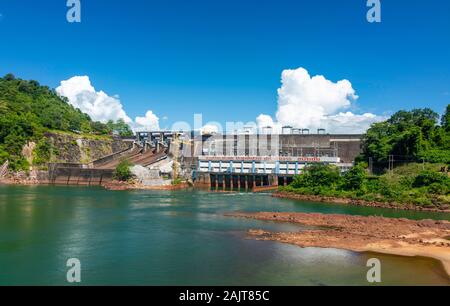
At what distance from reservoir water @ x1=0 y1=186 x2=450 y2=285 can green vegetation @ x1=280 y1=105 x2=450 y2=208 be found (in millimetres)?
5507

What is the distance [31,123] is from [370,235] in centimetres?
6943

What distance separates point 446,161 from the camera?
4944 cm

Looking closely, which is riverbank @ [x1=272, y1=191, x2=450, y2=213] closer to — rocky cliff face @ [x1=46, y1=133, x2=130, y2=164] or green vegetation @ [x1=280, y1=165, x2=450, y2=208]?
green vegetation @ [x1=280, y1=165, x2=450, y2=208]

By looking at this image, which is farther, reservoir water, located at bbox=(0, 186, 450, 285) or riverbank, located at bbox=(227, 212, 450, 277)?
riverbank, located at bbox=(227, 212, 450, 277)

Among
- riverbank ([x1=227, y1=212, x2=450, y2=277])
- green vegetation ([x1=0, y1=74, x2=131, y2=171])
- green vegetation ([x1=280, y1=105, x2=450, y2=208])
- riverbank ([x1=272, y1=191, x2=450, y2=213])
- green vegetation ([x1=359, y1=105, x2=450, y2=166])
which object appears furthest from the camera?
green vegetation ([x1=0, y1=74, x2=131, y2=171])

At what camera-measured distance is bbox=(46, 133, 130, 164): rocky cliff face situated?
264ft

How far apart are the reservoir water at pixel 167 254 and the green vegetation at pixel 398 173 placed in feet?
18.1

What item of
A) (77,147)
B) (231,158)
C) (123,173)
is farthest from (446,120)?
(77,147)

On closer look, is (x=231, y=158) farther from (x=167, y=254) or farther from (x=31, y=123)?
(x=167, y=254)

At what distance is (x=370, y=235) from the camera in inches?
1086

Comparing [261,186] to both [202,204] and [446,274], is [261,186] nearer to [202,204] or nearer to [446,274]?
[202,204]

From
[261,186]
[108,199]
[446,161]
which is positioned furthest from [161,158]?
[446,161]

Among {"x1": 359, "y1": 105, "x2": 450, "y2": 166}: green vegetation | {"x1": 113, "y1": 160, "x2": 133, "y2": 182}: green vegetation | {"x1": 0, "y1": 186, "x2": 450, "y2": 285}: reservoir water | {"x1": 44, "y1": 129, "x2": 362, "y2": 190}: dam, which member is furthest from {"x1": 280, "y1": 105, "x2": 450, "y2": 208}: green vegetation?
{"x1": 113, "y1": 160, "x2": 133, "y2": 182}: green vegetation

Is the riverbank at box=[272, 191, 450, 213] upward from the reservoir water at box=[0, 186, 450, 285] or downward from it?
upward
